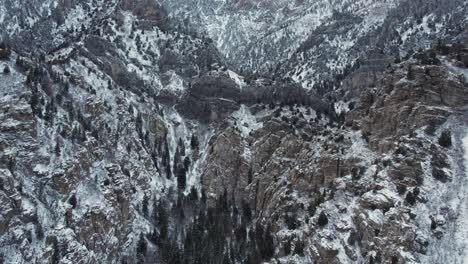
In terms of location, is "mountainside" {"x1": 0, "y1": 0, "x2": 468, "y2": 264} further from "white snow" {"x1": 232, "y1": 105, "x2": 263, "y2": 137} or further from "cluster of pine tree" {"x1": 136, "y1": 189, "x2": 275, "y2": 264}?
"white snow" {"x1": 232, "y1": 105, "x2": 263, "y2": 137}

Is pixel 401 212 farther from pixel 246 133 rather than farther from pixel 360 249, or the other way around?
pixel 246 133

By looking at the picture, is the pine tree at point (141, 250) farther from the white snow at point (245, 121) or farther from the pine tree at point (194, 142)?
the white snow at point (245, 121)

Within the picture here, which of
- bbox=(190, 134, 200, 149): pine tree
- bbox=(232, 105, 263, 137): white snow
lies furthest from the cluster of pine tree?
bbox=(232, 105, 263, 137): white snow

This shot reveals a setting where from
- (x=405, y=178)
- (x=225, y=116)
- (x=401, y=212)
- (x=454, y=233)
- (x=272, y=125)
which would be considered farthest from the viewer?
(x=225, y=116)

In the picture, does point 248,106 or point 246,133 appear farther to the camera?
point 248,106

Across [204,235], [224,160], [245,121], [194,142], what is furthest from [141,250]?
[245,121]

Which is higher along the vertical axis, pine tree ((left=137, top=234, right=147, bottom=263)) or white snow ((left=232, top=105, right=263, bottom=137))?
white snow ((left=232, top=105, right=263, bottom=137))

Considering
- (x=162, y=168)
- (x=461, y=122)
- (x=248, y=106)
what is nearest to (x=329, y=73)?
(x=248, y=106)

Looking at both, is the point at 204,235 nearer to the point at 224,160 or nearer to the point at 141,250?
the point at 141,250
